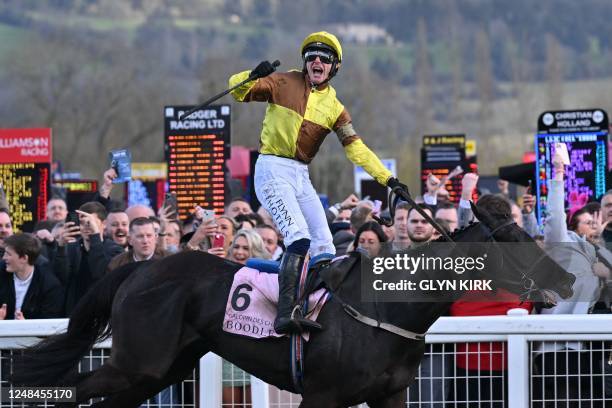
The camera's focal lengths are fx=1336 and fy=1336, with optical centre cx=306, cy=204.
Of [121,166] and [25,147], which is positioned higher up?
[25,147]

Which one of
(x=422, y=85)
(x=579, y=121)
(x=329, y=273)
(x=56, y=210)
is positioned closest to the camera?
(x=329, y=273)

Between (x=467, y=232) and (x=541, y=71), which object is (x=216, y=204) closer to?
(x=467, y=232)

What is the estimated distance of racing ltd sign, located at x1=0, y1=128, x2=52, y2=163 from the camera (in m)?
13.6

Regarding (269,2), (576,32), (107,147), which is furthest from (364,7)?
(107,147)

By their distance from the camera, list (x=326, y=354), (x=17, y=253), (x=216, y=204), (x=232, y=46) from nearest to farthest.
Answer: (x=326, y=354) → (x=17, y=253) → (x=216, y=204) → (x=232, y=46)

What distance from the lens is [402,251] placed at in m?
7.60

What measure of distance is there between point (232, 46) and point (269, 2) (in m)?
14.1

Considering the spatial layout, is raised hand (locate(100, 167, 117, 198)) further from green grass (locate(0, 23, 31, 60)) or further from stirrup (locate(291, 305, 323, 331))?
green grass (locate(0, 23, 31, 60))

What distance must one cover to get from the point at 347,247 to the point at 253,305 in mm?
2994

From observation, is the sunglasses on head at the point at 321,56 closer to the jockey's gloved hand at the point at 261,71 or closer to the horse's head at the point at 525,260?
the jockey's gloved hand at the point at 261,71

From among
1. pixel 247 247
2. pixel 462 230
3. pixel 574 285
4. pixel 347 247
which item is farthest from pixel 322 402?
pixel 347 247

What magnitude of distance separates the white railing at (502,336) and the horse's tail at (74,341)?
188 millimetres

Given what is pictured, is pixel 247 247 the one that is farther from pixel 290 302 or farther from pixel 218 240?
pixel 290 302

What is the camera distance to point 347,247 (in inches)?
416
